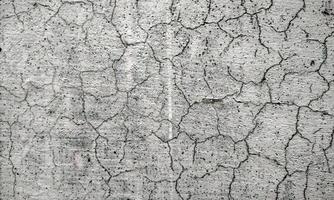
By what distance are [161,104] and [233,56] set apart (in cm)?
39

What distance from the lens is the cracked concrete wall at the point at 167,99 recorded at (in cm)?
157

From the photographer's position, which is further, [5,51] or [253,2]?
[5,51]

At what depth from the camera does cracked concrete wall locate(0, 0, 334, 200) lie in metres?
1.57

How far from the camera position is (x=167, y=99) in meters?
1.63

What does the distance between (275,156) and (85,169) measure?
86cm

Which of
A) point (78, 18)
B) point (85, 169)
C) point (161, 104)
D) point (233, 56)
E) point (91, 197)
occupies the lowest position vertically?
point (91, 197)

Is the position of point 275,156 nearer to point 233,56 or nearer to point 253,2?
point 233,56

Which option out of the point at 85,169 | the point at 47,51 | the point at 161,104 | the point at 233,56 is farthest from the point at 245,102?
the point at 47,51

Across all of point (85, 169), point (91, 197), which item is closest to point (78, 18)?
point (85, 169)

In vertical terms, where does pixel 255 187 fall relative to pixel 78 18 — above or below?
below

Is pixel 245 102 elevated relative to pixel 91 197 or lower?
elevated

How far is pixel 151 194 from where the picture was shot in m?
1.64

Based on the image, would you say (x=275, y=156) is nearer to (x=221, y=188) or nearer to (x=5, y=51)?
(x=221, y=188)

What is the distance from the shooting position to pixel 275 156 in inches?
62.4
